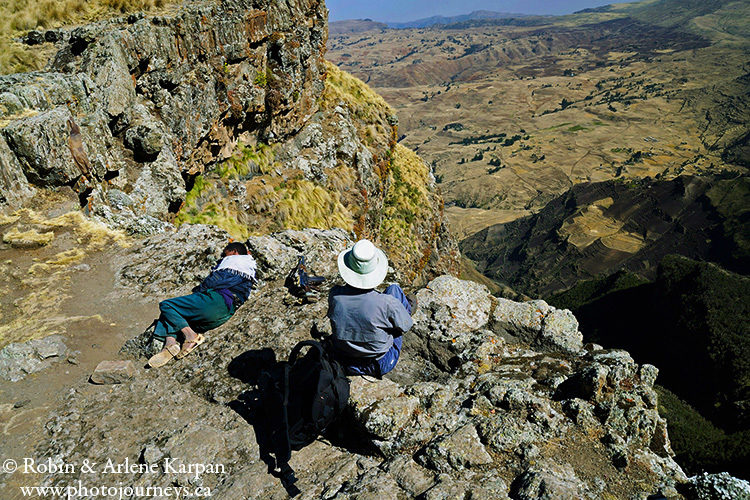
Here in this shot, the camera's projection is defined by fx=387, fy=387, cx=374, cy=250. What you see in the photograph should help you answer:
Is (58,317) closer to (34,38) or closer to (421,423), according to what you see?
(421,423)

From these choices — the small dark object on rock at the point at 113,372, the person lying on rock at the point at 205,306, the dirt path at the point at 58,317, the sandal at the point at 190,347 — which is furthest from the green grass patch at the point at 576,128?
the small dark object on rock at the point at 113,372

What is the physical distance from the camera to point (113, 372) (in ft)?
22.1

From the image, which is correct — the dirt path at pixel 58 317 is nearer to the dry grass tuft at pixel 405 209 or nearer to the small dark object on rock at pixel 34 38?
the small dark object on rock at pixel 34 38

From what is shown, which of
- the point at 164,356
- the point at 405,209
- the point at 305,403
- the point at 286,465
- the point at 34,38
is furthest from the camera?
the point at 405,209

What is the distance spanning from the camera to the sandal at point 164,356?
7.26 m

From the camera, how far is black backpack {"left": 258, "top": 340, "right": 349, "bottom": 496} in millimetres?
5262

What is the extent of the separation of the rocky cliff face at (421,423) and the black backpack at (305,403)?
322mm

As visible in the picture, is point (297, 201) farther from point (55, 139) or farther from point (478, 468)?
point (478, 468)

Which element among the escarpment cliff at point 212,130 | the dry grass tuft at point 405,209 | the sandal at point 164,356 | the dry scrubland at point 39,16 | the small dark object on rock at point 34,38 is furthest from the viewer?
the dry grass tuft at point 405,209

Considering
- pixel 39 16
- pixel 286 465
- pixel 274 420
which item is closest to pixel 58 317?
pixel 274 420

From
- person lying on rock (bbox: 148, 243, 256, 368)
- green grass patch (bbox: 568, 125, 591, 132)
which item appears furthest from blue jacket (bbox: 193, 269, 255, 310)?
green grass patch (bbox: 568, 125, 591, 132)

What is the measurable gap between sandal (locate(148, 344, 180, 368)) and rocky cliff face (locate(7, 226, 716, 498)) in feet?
0.54

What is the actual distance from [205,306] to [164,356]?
45.7 inches

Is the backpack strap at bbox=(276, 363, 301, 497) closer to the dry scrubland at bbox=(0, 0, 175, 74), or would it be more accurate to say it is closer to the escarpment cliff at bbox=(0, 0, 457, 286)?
the escarpment cliff at bbox=(0, 0, 457, 286)
